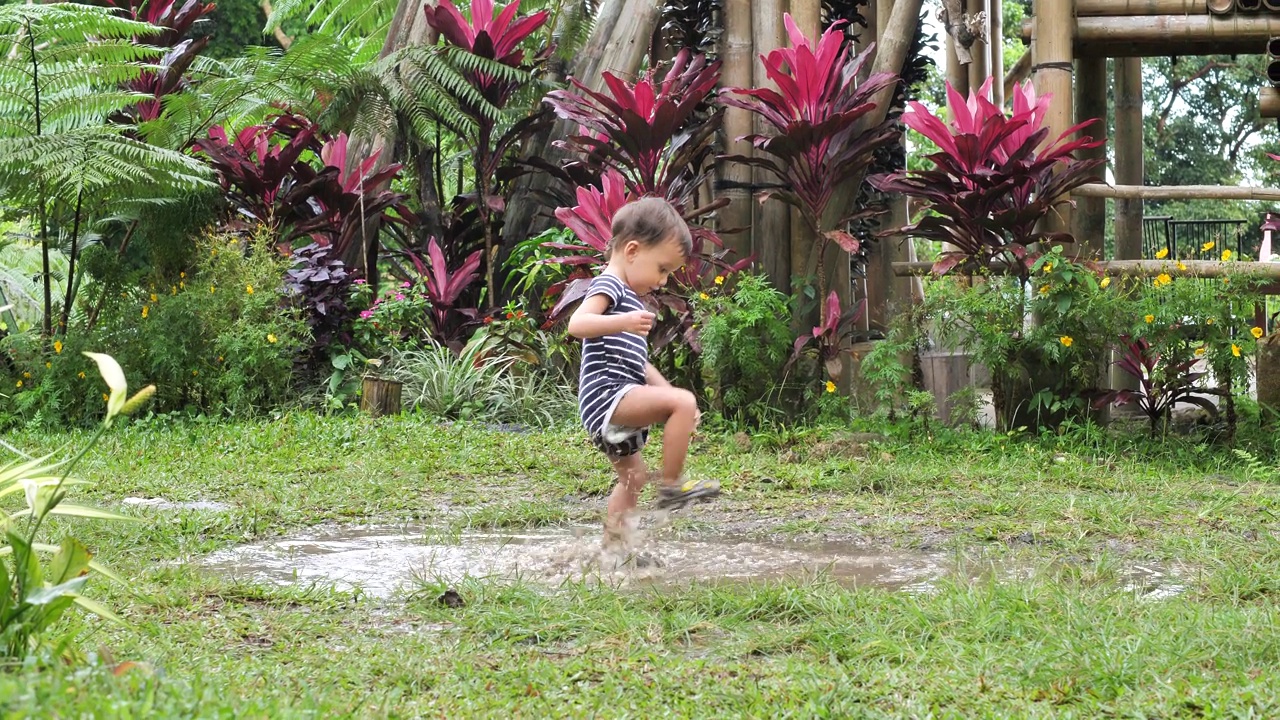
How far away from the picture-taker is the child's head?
406cm

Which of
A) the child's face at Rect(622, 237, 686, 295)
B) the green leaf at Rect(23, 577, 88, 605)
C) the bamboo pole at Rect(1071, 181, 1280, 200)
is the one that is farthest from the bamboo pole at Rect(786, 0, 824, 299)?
the green leaf at Rect(23, 577, 88, 605)

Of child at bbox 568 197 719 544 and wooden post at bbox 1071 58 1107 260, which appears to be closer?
child at bbox 568 197 719 544

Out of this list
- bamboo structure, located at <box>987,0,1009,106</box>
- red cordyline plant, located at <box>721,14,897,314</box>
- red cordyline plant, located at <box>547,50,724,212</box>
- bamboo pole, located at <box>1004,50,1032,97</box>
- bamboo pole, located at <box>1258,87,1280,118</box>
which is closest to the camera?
red cordyline plant, located at <box>721,14,897,314</box>

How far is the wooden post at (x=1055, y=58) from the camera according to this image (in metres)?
6.76

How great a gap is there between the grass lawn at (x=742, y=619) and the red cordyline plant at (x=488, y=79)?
3.41m

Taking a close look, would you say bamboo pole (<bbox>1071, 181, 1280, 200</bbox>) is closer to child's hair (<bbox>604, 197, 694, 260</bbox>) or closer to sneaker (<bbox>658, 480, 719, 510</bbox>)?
child's hair (<bbox>604, 197, 694, 260</bbox>)

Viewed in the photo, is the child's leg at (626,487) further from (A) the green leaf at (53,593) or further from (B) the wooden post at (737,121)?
(B) the wooden post at (737,121)

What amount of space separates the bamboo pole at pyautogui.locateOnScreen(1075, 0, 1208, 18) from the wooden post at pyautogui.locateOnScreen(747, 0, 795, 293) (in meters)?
1.94

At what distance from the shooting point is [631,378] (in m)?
4.16

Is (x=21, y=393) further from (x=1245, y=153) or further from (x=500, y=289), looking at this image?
(x=1245, y=153)

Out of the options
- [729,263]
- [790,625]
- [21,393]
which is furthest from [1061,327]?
[21,393]

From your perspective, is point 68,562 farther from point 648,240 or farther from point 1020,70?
point 1020,70

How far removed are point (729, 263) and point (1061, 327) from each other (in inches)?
73.4

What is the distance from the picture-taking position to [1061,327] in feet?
19.4
